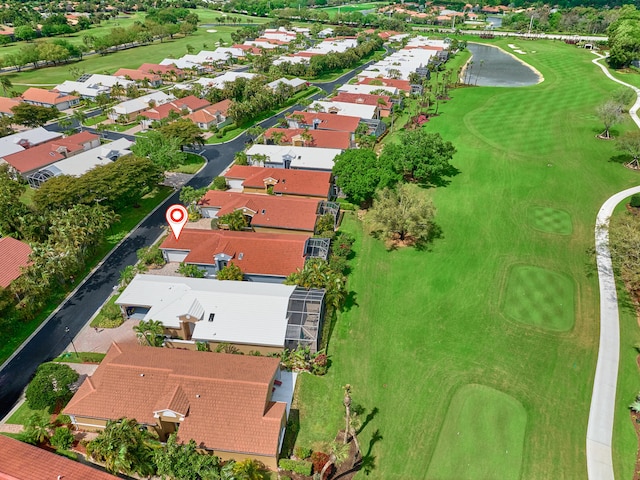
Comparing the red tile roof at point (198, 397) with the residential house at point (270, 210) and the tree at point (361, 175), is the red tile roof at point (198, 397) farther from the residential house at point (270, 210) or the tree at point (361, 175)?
the tree at point (361, 175)

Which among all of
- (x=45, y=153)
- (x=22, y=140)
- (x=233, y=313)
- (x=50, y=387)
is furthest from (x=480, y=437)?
(x=22, y=140)

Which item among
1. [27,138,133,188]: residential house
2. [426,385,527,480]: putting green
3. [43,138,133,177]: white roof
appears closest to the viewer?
[426,385,527,480]: putting green

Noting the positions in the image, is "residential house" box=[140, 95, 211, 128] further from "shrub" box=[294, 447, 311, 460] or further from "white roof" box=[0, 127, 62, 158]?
"shrub" box=[294, 447, 311, 460]

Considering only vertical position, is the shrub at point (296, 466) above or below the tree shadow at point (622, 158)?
below

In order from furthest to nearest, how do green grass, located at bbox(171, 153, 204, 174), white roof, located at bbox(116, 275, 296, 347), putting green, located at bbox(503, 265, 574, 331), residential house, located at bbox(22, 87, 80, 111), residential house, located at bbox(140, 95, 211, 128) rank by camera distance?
residential house, located at bbox(22, 87, 80, 111), residential house, located at bbox(140, 95, 211, 128), green grass, located at bbox(171, 153, 204, 174), putting green, located at bbox(503, 265, 574, 331), white roof, located at bbox(116, 275, 296, 347)

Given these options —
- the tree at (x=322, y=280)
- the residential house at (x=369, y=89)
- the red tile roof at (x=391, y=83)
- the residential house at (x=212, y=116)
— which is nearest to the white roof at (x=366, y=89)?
the residential house at (x=369, y=89)

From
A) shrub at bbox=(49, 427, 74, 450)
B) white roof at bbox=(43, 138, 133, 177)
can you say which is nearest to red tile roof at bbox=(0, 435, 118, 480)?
shrub at bbox=(49, 427, 74, 450)
